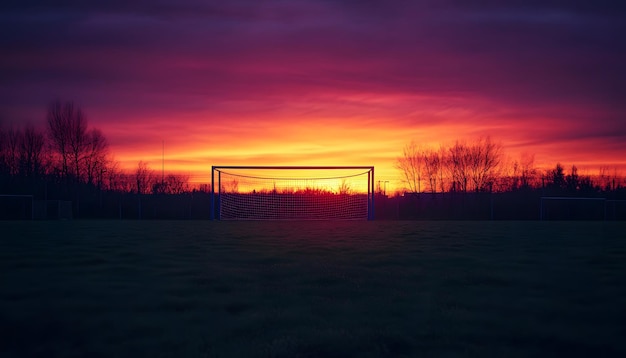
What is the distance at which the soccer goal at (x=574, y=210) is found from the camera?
32.6 metres

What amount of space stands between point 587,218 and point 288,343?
3402cm

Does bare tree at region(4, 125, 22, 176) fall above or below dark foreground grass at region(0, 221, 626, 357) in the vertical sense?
above

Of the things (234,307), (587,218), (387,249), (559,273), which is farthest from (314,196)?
(234,307)

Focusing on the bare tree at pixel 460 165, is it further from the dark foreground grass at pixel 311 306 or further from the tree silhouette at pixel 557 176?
the dark foreground grass at pixel 311 306

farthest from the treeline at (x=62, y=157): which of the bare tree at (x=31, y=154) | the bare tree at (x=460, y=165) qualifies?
the bare tree at (x=460, y=165)

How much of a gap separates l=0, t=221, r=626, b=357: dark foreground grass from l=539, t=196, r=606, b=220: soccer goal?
87.5 ft

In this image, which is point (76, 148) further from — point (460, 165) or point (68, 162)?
point (460, 165)

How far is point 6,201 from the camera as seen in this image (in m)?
30.0

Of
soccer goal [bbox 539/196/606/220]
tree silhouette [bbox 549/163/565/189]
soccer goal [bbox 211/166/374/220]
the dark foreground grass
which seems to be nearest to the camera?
the dark foreground grass

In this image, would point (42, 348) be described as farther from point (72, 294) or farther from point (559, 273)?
point (559, 273)

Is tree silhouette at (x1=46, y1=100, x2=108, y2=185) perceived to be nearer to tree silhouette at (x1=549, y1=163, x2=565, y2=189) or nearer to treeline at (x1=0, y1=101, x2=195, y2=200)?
treeline at (x1=0, y1=101, x2=195, y2=200)

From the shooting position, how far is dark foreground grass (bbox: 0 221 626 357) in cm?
324

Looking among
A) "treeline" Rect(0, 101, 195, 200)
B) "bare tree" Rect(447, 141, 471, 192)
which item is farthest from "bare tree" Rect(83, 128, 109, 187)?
"bare tree" Rect(447, 141, 471, 192)

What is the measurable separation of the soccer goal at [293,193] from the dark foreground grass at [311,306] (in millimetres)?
20798
